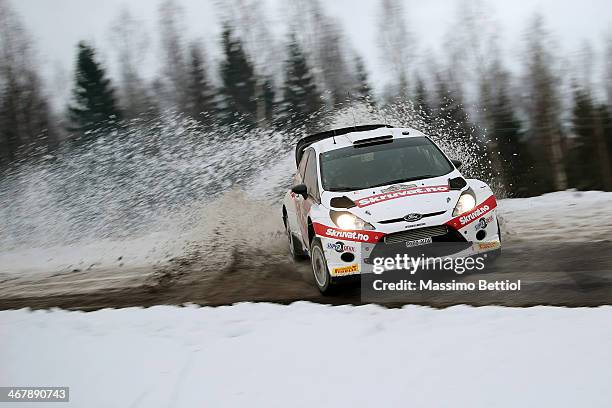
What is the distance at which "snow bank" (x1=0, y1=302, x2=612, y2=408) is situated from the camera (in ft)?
13.3

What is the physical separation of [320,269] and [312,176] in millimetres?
1460

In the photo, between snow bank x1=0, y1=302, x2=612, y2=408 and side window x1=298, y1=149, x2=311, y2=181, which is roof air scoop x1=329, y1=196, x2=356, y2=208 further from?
side window x1=298, y1=149, x2=311, y2=181

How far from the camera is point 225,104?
106 ft

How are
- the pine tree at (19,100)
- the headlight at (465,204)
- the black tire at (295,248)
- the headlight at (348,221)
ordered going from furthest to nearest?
the pine tree at (19,100)
the black tire at (295,248)
the headlight at (465,204)
the headlight at (348,221)

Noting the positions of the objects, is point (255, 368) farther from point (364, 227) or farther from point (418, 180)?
point (418, 180)

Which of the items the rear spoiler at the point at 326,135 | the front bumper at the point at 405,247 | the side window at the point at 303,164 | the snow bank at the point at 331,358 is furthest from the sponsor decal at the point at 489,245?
the rear spoiler at the point at 326,135

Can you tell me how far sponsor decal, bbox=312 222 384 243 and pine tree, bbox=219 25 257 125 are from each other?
23.1 metres

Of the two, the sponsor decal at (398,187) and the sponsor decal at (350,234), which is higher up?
the sponsor decal at (398,187)

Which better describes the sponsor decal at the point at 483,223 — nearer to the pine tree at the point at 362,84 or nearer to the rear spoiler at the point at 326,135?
the rear spoiler at the point at 326,135

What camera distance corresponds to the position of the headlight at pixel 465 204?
6863 mm

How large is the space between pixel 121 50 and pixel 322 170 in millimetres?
33660

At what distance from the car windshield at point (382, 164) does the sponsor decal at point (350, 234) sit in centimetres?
74

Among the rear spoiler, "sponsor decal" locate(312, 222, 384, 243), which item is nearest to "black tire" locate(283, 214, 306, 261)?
the rear spoiler

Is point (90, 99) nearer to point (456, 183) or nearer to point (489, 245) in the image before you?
point (456, 183)
